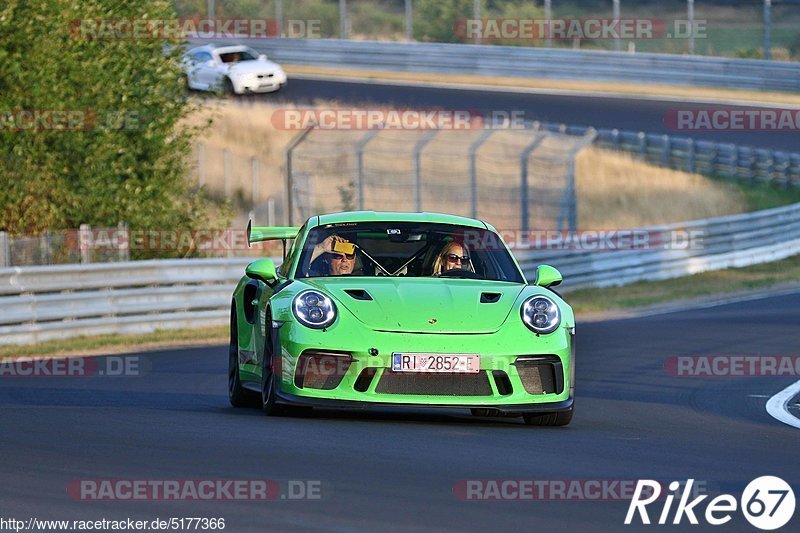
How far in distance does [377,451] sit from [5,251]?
36.8 ft

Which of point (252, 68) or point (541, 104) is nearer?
point (541, 104)

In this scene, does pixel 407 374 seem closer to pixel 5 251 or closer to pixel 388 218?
pixel 388 218

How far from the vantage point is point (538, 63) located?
41375 mm

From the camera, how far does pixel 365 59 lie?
43844 millimetres

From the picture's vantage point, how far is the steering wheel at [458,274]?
9.86m

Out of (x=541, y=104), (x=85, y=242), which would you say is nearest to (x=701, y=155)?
(x=541, y=104)

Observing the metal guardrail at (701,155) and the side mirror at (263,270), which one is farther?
the metal guardrail at (701,155)

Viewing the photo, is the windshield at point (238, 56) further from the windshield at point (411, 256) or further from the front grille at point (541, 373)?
the front grille at point (541, 373)

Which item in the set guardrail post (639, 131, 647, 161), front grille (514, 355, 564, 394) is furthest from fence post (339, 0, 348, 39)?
front grille (514, 355, 564, 394)

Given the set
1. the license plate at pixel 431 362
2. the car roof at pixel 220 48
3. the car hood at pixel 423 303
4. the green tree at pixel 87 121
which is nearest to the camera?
the license plate at pixel 431 362

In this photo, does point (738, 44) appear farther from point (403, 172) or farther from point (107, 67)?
point (107, 67)

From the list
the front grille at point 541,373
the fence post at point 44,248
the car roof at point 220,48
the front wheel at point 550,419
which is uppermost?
the front grille at point 541,373

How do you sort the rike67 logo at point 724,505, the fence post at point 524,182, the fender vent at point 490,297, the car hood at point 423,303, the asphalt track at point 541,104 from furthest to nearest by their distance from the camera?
the asphalt track at point 541,104
the fence post at point 524,182
the fender vent at point 490,297
the car hood at point 423,303
the rike67 logo at point 724,505

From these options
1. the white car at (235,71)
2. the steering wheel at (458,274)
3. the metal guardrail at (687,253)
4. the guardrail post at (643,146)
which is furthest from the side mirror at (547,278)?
the white car at (235,71)
